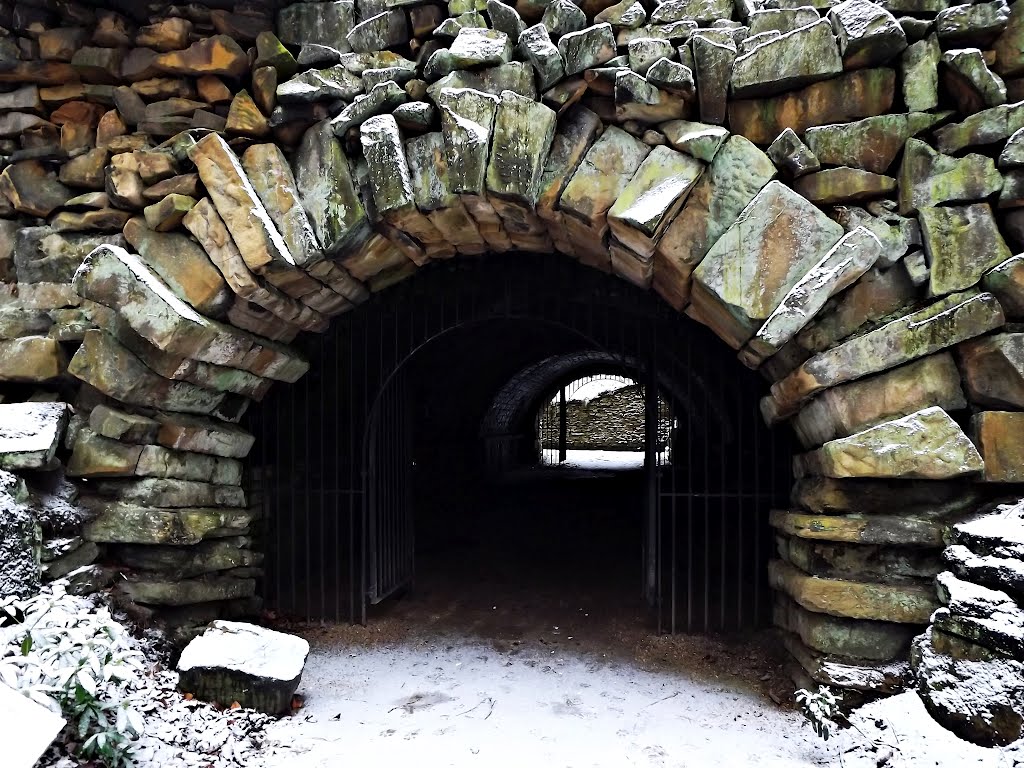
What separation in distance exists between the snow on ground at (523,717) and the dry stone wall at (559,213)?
0.53 metres

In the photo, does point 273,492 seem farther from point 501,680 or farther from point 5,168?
point 5,168

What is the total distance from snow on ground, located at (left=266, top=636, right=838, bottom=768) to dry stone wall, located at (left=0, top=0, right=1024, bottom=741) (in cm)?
53

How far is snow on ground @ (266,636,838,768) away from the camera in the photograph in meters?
2.95

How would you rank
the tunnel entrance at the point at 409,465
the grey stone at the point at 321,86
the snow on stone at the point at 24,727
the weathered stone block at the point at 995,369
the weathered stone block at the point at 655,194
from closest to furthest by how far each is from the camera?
the snow on stone at the point at 24,727
the weathered stone block at the point at 995,369
the weathered stone block at the point at 655,194
the grey stone at the point at 321,86
the tunnel entrance at the point at 409,465

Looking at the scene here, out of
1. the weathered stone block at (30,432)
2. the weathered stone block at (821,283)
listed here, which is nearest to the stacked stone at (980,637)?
the weathered stone block at (821,283)

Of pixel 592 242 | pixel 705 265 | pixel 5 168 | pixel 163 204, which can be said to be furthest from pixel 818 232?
pixel 5 168

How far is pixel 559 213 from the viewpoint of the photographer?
3332 mm

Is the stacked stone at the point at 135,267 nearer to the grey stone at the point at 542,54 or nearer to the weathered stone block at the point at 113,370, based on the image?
the weathered stone block at the point at 113,370

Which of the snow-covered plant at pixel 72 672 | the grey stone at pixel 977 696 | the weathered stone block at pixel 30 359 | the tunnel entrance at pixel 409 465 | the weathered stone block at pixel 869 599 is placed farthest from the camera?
the tunnel entrance at pixel 409 465

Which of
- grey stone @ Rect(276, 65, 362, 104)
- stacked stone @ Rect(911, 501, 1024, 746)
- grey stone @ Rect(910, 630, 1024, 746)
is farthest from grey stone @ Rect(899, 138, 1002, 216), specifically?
grey stone @ Rect(276, 65, 362, 104)

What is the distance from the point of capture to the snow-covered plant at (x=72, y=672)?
250 centimetres

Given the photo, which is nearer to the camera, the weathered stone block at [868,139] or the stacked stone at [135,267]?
the weathered stone block at [868,139]

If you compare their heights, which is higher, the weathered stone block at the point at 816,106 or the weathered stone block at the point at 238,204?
the weathered stone block at the point at 816,106

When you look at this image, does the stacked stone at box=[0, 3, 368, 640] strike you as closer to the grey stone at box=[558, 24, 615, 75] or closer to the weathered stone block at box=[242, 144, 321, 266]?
the weathered stone block at box=[242, 144, 321, 266]
